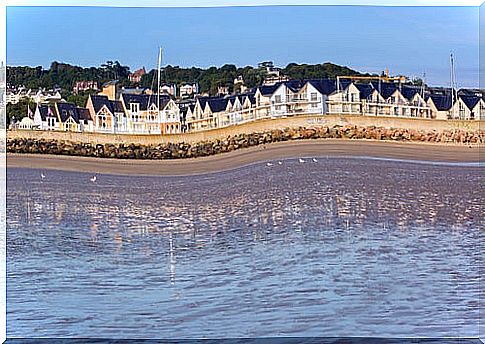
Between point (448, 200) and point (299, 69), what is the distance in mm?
1430

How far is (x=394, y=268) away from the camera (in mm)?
5500

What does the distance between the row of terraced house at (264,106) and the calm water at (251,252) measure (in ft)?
1.25

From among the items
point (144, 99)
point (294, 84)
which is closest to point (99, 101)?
point (144, 99)

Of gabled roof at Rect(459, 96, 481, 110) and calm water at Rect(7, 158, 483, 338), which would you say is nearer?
calm water at Rect(7, 158, 483, 338)

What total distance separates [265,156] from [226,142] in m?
0.30

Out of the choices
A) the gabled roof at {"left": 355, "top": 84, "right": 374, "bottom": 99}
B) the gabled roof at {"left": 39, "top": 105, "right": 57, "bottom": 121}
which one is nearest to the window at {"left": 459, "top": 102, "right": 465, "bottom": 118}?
the gabled roof at {"left": 355, "top": 84, "right": 374, "bottom": 99}

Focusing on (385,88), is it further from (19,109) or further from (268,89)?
(19,109)

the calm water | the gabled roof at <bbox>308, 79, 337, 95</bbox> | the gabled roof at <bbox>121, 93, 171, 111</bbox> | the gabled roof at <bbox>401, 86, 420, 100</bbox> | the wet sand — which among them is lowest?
the calm water

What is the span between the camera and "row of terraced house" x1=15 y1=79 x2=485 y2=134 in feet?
18.7

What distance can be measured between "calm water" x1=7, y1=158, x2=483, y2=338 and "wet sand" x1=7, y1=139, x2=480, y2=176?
0.06 meters

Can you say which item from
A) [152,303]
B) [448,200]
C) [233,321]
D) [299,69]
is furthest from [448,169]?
[152,303]

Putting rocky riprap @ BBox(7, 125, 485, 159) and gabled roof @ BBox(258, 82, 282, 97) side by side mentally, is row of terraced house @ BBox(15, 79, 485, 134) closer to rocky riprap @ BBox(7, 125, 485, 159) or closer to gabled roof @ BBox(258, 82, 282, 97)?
gabled roof @ BBox(258, 82, 282, 97)

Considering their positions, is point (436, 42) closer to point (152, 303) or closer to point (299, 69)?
point (299, 69)

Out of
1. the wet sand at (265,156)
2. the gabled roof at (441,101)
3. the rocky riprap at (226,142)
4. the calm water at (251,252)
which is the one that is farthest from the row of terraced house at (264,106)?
the calm water at (251,252)
